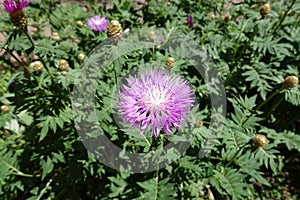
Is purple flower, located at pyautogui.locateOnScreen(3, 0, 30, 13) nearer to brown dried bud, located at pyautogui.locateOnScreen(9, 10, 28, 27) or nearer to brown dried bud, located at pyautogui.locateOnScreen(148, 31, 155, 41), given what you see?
brown dried bud, located at pyautogui.locateOnScreen(9, 10, 28, 27)

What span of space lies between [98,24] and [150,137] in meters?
1.54

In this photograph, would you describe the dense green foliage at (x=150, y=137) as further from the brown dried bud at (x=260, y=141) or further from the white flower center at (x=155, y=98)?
the white flower center at (x=155, y=98)

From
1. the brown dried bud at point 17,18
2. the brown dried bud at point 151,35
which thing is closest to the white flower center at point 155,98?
the brown dried bud at point 17,18

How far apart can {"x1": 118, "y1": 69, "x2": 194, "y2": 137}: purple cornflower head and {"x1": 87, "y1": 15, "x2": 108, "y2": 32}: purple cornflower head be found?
4.36 feet

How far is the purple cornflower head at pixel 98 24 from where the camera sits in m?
2.84

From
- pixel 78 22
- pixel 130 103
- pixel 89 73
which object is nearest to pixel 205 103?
pixel 89 73

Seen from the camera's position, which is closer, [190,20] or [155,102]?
[155,102]

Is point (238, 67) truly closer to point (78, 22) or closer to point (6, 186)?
point (78, 22)

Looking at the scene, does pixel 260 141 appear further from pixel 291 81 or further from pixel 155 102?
pixel 155 102

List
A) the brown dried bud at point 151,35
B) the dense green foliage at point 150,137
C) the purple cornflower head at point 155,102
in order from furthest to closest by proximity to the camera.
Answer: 1. the brown dried bud at point 151,35
2. the dense green foliage at point 150,137
3. the purple cornflower head at point 155,102

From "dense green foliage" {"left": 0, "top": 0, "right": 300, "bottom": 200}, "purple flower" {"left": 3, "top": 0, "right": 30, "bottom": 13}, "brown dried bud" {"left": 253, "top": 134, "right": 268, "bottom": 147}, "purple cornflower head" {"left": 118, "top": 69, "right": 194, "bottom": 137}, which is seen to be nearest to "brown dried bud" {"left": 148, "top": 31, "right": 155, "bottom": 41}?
"dense green foliage" {"left": 0, "top": 0, "right": 300, "bottom": 200}

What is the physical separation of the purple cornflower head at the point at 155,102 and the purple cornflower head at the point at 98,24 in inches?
52.3

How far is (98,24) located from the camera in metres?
2.89

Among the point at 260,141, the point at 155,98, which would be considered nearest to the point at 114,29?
the point at 155,98
